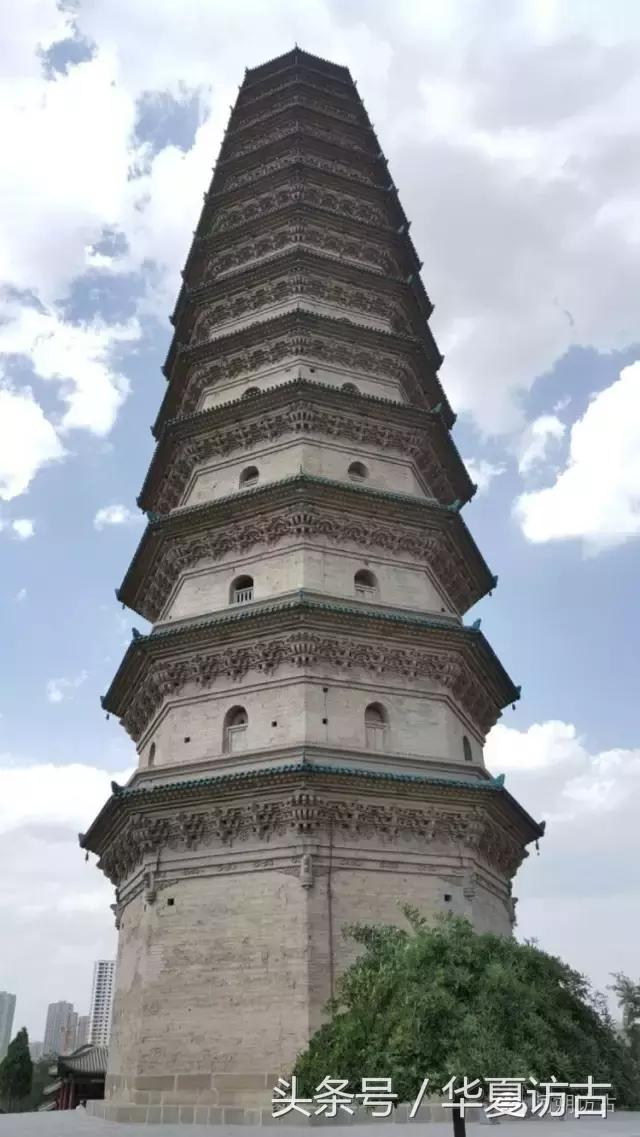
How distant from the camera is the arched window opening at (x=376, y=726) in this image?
17109 millimetres

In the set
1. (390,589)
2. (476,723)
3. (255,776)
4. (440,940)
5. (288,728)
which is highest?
(390,589)

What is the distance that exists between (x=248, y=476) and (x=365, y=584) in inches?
152

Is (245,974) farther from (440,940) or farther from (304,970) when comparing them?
(440,940)

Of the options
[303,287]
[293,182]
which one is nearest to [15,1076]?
[303,287]

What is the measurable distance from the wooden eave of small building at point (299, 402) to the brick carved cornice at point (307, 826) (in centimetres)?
926

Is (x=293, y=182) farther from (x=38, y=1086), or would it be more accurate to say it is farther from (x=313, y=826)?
(x=38, y=1086)

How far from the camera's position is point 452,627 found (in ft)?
59.7

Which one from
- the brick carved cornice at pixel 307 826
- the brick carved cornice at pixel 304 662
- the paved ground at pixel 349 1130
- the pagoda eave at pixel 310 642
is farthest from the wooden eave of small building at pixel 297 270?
the paved ground at pixel 349 1130

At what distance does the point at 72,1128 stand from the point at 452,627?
411 inches

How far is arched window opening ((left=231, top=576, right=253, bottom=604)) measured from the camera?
18984mm

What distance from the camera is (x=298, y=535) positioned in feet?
62.3

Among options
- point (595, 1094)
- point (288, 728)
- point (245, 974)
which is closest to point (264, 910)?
point (245, 974)

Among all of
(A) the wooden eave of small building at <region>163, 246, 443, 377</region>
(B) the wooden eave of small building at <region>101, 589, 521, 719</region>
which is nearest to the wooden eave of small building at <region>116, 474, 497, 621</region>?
(B) the wooden eave of small building at <region>101, 589, 521, 719</region>

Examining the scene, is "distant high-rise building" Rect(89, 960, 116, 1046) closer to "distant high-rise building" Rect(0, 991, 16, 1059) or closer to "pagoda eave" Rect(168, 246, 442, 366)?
"distant high-rise building" Rect(0, 991, 16, 1059)
